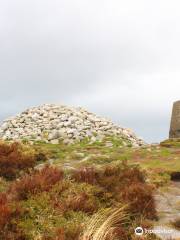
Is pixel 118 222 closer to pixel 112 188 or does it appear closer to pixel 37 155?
pixel 112 188

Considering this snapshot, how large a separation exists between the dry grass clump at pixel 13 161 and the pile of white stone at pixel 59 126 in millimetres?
9420

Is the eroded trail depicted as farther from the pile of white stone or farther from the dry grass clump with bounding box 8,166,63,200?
the pile of white stone

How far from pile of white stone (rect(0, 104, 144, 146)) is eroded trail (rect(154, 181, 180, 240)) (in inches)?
463


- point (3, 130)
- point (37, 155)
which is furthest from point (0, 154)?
point (3, 130)

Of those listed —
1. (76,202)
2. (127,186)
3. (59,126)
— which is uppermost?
(59,126)

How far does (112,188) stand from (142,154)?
5464 millimetres

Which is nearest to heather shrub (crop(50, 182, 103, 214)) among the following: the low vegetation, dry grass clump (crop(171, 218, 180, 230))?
the low vegetation

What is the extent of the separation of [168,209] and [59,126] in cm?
1546

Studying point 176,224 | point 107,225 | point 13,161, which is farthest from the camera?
point 13,161

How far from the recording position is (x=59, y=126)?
924 inches

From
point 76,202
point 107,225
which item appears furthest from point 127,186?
point 107,225

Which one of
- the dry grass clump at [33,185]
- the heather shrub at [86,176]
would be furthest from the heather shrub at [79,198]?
the heather shrub at [86,176]

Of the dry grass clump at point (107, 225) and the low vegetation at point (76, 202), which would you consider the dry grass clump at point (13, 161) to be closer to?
the low vegetation at point (76, 202)

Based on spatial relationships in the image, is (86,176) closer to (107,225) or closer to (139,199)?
(139,199)
